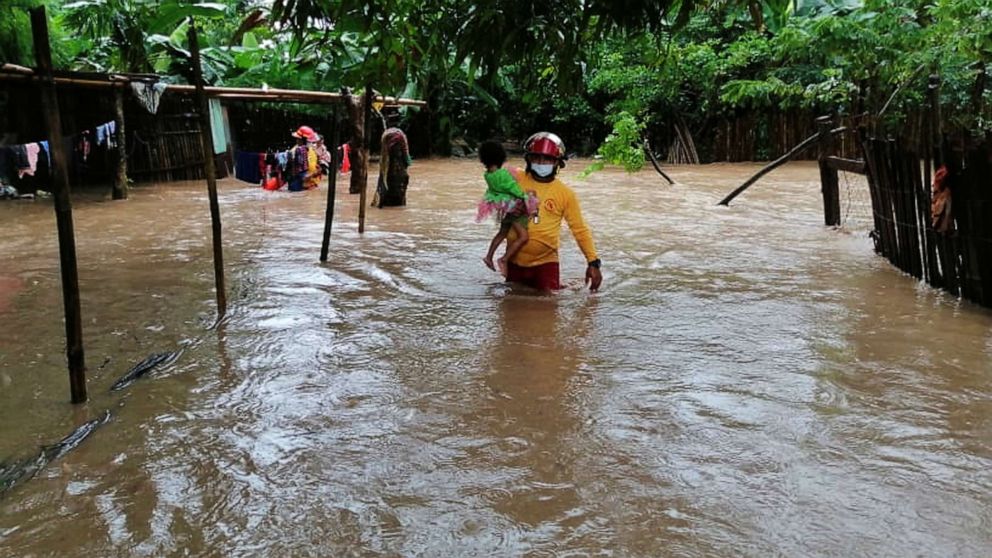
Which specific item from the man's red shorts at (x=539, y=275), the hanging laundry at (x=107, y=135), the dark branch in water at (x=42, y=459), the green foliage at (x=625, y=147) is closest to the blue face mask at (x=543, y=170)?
the man's red shorts at (x=539, y=275)

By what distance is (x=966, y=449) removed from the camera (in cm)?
333

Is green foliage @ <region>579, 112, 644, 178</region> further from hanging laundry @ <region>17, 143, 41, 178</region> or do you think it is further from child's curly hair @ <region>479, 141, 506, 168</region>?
child's curly hair @ <region>479, 141, 506, 168</region>

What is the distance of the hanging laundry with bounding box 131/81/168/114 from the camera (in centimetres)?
1309

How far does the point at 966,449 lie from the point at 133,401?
3742mm

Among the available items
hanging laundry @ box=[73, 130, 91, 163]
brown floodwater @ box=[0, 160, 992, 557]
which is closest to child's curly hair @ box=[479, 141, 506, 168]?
brown floodwater @ box=[0, 160, 992, 557]

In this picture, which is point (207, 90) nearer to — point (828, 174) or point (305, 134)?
point (305, 134)

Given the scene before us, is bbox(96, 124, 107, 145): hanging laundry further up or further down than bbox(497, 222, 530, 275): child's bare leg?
further up

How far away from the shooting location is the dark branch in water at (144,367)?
165 inches

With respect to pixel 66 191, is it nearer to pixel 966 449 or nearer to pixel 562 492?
pixel 562 492

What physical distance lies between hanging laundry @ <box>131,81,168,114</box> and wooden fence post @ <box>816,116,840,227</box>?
1022cm

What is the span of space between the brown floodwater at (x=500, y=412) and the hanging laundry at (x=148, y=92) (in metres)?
6.25

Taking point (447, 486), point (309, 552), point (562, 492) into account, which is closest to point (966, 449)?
point (562, 492)

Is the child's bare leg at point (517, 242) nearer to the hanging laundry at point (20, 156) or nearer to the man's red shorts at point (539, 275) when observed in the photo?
the man's red shorts at point (539, 275)

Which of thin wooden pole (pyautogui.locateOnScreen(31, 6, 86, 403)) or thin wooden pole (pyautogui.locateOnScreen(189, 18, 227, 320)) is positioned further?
thin wooden pole (pyautogui.locateOnScreen(189, 18, 227, 320))
